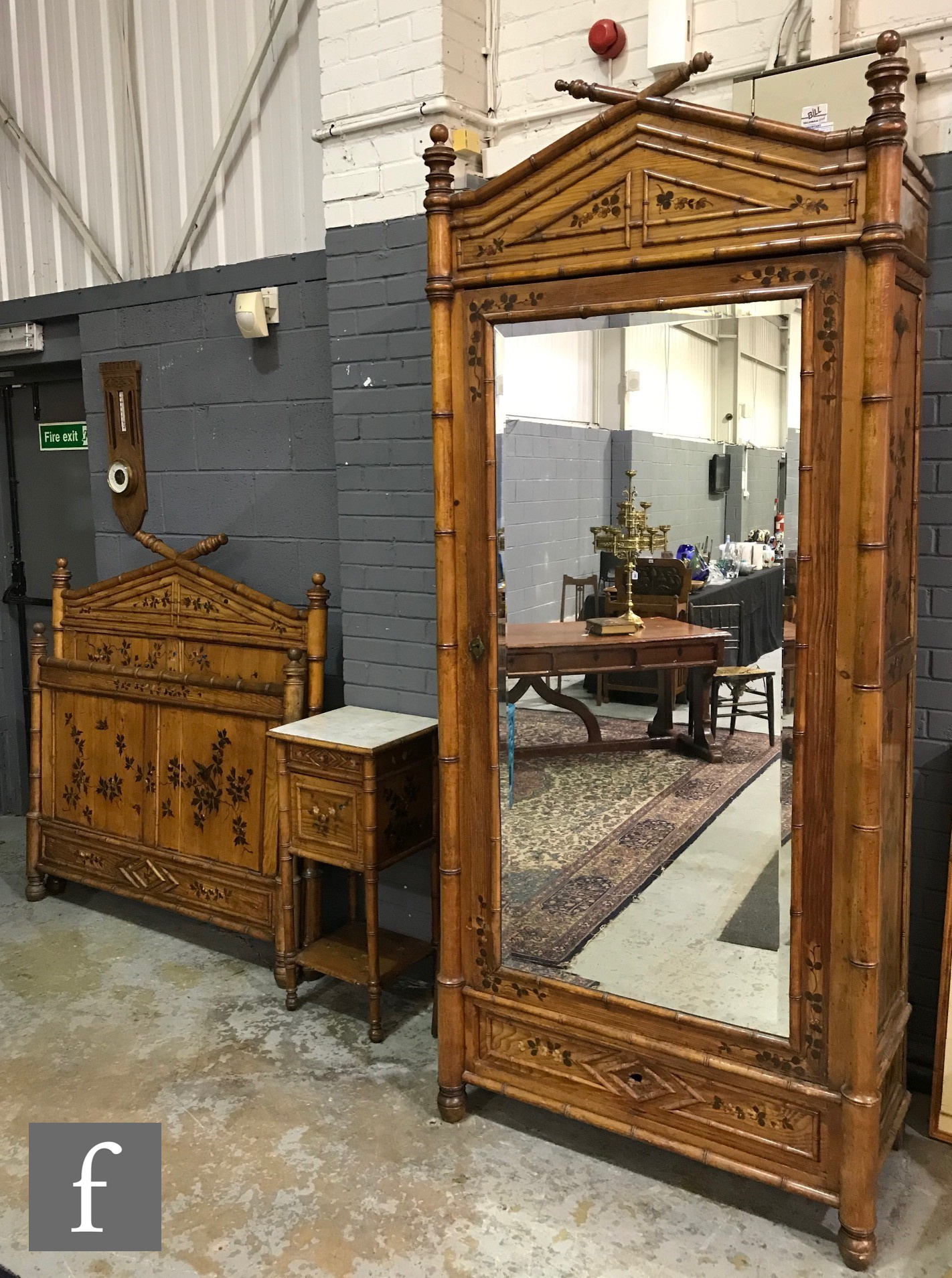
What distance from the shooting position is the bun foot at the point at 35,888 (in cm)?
426

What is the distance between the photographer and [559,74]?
3068 mm

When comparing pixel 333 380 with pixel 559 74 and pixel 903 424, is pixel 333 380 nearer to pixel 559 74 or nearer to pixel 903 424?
pixel 559 74

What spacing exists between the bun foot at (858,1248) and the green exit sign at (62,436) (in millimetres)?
4178

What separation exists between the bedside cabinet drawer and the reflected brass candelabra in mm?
1058

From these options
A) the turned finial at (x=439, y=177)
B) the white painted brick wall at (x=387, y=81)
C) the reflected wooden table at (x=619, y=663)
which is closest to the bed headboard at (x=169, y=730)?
the reflected wooden table at (x=619, y=663)

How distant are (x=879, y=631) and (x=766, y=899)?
27.1 inches

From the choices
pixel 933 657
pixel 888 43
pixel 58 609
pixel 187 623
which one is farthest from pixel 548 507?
pixel 58 609

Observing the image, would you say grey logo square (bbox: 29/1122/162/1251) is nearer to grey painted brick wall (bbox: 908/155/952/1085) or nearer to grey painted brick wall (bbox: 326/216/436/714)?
grey painted brick wall (bbox: 326/216/436/714)

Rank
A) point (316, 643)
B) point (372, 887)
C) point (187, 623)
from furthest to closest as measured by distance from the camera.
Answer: point (187, 623), point (316, 643), point (372, 887)

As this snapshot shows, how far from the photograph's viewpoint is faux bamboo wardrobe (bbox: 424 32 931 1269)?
2086mm

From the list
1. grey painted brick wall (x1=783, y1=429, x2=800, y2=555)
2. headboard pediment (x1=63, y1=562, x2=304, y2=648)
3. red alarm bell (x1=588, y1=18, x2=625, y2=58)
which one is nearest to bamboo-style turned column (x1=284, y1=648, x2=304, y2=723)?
headboard pediment (x1=63, y1=562, x2=304, y2=648)

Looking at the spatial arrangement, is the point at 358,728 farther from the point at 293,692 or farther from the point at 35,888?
the point at 35,888

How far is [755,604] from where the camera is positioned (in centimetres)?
237

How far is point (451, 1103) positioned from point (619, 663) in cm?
127
